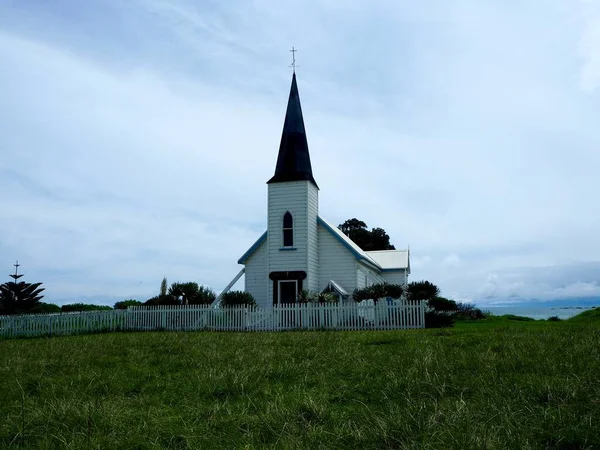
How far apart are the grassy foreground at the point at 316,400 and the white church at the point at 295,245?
1724 centimetres

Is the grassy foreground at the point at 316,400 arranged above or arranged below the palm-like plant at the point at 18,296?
below

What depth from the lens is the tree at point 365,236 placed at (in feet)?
189

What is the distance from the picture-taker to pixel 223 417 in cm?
555

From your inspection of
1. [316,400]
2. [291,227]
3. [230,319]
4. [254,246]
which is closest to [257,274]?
[254,246]

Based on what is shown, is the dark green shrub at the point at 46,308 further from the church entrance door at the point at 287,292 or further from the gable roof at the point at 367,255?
the church entrance door at the point at 287,292

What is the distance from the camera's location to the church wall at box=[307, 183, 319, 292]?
89.9 feet

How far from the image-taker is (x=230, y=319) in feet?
73.3

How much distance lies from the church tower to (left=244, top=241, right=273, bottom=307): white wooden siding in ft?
4.29

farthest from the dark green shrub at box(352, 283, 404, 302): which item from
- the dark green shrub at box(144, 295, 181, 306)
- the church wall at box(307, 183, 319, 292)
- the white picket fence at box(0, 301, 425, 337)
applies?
the dark green shrub at box(144, 295, 181, 306)

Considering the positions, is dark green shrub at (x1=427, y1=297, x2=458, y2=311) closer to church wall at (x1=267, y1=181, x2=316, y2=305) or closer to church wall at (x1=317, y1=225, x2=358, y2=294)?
church wall at (x1=317, y1=225, x2=358, y2=294)

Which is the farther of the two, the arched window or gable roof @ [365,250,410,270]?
gable roof @ [365,250,410,270]

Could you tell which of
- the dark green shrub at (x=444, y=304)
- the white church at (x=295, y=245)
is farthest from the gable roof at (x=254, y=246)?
the dark green shrub at (x=444, y=304)

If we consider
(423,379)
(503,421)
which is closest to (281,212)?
(423,379)

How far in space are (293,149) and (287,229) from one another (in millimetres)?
4418
